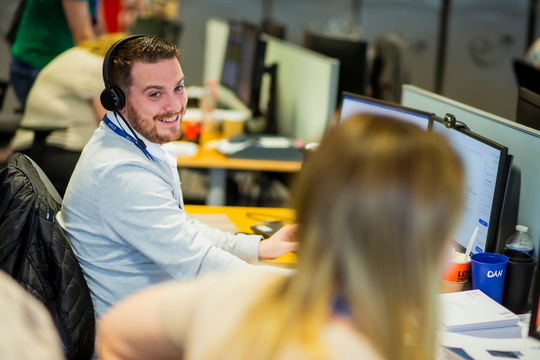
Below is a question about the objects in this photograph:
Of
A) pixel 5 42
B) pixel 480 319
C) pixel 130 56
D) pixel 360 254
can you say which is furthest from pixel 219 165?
pixel 5 42

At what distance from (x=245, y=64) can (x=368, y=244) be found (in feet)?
9.11

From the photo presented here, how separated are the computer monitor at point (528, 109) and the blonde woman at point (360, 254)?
1.07 metres

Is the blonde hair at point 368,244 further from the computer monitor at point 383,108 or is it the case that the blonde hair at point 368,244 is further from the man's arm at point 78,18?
the man's arm at point 78,18

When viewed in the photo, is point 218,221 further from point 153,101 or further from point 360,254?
point 360,254

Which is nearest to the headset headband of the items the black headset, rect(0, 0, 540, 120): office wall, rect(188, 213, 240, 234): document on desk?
the black headset

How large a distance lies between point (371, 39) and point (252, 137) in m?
2.84

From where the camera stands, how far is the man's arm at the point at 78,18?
2.93 m

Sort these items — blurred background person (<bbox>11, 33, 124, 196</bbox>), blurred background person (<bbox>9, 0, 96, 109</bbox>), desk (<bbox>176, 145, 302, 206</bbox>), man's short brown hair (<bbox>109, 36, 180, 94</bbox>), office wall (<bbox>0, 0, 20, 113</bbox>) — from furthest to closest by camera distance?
office wall (<bbox>0, 0, 20, 113</bbox>) → blurred background person (<bbox>9, 0, 96, 109</bbox>) → desk (<bbox>176, 145, 302, 206</bbox>) → blurred background person (<bbox>11, 33, 124, 196</bbox>) → man's short brown hair (<bbox>109, 36, 180, 94</bbox>)

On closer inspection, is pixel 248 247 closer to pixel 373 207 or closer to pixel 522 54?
pixel 373 207

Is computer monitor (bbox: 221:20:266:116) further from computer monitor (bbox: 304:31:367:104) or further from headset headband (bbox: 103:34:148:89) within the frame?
headset headband (bbox: 103:34:148:89)

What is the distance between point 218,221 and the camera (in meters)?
1.90

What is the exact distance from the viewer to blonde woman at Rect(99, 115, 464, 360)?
55 cm

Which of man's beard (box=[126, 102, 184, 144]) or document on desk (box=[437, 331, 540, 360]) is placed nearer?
document on desk (box=[437, 331, 540, 360])

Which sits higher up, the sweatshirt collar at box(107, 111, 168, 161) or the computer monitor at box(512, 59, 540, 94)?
the computer monitor at box(512, 59, 540, 94)
